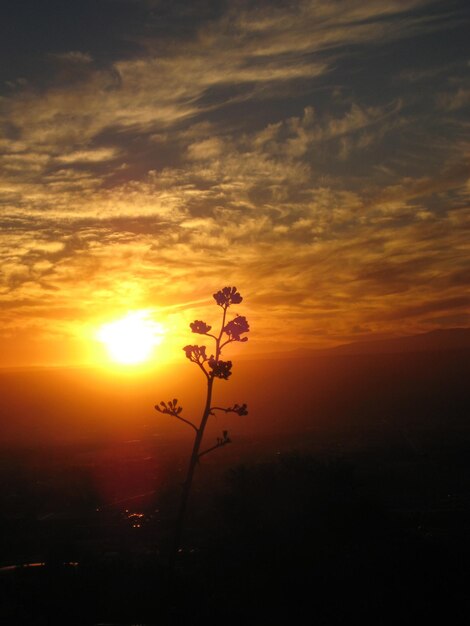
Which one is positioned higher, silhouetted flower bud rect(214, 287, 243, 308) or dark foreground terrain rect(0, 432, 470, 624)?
silhouetted flower bud rect(214, 287, 243, 308)

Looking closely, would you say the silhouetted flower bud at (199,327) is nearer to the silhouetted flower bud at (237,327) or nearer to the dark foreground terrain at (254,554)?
the silhouetted flower bud at (237,327)

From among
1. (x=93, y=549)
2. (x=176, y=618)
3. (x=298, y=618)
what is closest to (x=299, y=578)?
(x=298, y=618)

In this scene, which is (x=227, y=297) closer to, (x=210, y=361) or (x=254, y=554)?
(x=210, y=361)

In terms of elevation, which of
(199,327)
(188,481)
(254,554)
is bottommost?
(254,554)

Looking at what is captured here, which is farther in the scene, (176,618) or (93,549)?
(93,549)

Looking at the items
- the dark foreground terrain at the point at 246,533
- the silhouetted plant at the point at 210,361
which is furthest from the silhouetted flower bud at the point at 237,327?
the dark foreground terrain at the point at 246,533

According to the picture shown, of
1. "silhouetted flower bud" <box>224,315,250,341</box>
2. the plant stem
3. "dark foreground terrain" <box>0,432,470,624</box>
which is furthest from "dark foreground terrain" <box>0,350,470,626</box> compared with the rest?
"silhouetted flower bud" <box>224,315,250,341</box>

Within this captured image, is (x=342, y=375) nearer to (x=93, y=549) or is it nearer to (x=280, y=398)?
(x=280, y=398)

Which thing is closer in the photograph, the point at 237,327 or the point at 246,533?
the point at 237,327

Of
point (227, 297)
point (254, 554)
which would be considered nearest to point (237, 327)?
point (227, 297)

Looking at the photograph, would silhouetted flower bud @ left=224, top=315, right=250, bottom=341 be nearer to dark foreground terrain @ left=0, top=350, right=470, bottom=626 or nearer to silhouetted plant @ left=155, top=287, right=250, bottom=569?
silhouetted plant @ left=155, top=287, right=250, bottom=569

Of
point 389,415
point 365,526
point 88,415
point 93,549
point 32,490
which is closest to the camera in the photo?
point 365,526
